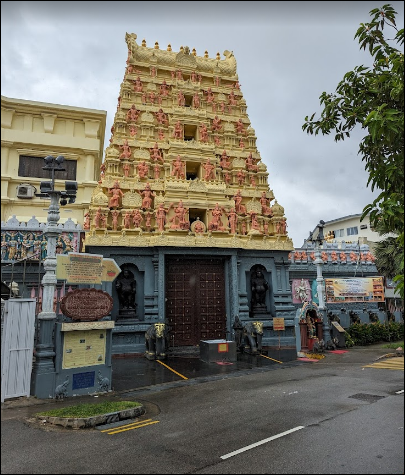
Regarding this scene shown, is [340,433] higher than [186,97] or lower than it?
lower

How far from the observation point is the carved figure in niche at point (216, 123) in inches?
958

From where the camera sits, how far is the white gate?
360 inches

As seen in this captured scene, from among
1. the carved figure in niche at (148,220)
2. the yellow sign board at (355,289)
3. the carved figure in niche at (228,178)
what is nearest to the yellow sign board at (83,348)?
the carved figure in niche at (148,220)

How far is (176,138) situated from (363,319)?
17.0m

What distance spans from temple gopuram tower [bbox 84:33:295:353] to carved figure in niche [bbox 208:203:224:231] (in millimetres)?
68

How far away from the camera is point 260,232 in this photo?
22.4 meters

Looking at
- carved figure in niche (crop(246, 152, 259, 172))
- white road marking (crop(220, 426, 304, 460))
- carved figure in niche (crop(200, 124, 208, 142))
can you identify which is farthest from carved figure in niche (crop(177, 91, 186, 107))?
white road marking (crop(220, 426, 304, 460))

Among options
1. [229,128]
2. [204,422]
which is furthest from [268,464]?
[229,128]

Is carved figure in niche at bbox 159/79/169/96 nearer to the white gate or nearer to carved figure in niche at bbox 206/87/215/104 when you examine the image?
carved figure in niche at bbox 206/87/215/104

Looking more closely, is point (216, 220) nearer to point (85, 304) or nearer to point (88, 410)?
point (85, 304)

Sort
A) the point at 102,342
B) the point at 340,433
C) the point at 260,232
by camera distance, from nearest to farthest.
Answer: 1. the point at 340,433
2. the point at 102,342
3. the point at 260,232

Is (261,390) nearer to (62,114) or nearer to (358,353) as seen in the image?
(358,353)

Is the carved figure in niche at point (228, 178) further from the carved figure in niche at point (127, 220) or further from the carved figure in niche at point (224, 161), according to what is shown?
the carved figure in niche at point (127, 220)

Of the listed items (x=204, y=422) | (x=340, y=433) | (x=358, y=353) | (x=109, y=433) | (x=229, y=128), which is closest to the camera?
(x=340, y=433)
